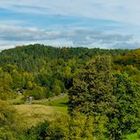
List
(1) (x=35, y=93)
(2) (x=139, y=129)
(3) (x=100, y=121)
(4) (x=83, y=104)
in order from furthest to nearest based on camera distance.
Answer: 1. (1) (x=35, y=93)
2. (2) (x=139, y=129)
3. (4) (x=83, y=104)
4. (3) (x=100, y=121)

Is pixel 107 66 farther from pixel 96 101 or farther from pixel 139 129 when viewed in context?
pixel 139 129

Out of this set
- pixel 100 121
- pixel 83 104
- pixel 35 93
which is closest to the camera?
pixel 100 121

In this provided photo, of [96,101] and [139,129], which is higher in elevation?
[96,101]

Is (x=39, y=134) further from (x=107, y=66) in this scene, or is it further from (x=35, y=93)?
(x=35, y=93)

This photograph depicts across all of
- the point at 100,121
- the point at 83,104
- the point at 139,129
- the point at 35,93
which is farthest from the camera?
the point at 35,93

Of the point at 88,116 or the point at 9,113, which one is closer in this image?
the point at 88,116

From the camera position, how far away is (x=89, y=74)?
71500mm

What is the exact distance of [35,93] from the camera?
19062 centimetres

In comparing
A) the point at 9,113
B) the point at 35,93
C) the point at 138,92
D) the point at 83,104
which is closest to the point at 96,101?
the point at 83,104

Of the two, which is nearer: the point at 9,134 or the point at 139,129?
the point at 9,134

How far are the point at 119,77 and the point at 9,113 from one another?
1752cm

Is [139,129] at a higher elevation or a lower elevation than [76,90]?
lower

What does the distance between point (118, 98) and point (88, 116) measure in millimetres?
7971

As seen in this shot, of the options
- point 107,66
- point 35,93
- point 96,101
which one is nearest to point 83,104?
point 96,101
